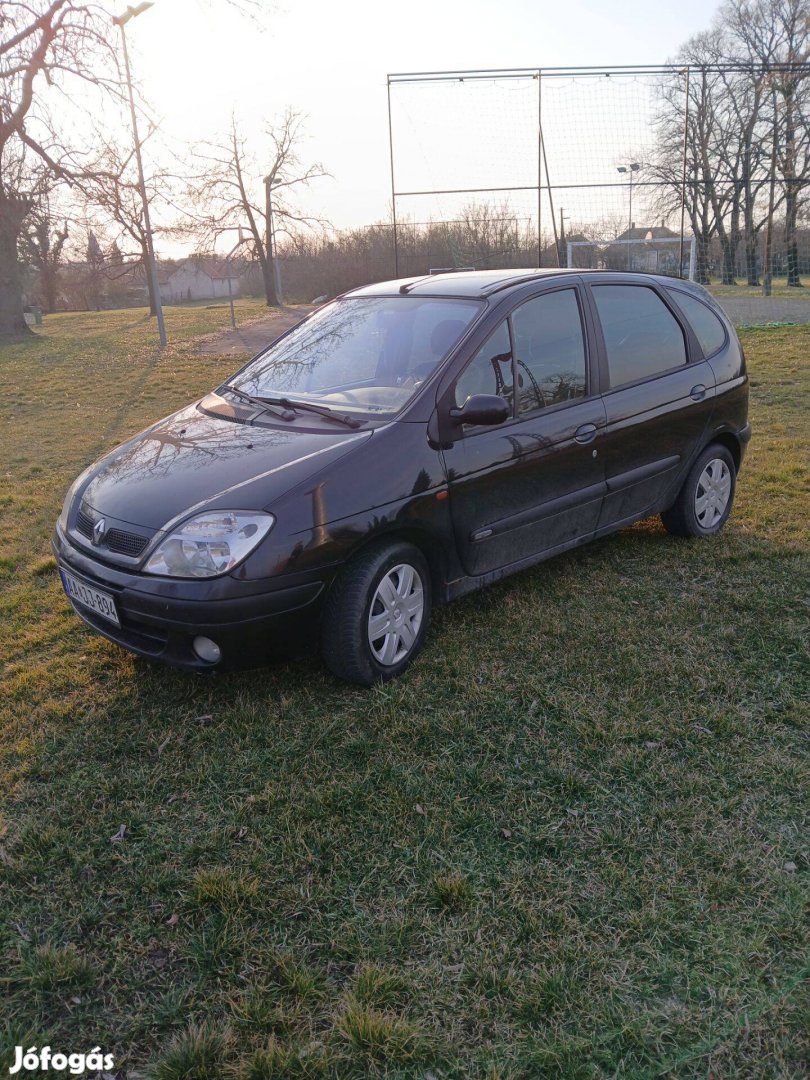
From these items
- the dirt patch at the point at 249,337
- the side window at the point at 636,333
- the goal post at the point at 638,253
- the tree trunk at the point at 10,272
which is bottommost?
the side window at the point at 636,333

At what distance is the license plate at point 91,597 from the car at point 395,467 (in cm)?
1

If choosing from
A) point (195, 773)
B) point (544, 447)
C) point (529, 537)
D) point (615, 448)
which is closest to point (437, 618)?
point (529, 537)

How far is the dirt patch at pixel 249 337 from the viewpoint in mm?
18688

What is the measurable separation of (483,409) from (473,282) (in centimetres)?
114

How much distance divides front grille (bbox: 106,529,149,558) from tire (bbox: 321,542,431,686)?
0.79m

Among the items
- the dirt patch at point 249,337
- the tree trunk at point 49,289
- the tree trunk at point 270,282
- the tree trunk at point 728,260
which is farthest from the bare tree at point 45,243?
the tree trunk at point 728,260

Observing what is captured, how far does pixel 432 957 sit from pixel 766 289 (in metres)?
23.0

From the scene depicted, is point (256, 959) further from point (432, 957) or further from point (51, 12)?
point (51, 12)

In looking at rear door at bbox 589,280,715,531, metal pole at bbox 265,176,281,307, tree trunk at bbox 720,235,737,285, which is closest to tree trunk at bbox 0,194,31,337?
metal pole at bbox 265,176,281,307

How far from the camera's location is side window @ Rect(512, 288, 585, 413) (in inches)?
163

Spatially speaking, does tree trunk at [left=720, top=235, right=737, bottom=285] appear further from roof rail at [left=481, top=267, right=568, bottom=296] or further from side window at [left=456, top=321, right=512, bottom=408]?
side window at [left=456, top=321, right=512, bottom=408]

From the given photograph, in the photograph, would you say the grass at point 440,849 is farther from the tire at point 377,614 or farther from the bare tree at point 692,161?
the bare tree at point 692,161

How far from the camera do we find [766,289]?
860 inches

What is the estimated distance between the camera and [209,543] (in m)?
3.27
